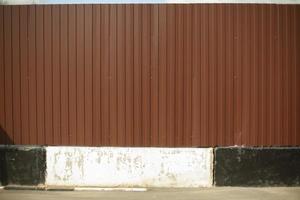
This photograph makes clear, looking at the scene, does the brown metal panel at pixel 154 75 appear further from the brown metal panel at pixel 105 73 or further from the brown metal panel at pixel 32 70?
the brown metal panel at pixel 32 70

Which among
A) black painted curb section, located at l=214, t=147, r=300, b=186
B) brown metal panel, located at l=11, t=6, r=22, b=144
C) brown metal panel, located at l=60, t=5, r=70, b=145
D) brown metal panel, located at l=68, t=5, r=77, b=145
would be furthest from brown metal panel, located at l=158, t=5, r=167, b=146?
brown metal panel, located at l=11, t=6, r=22, b=144

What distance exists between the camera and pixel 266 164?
9852mm

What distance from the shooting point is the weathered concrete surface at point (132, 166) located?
983cm

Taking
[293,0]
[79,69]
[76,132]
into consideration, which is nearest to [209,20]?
[293,0]

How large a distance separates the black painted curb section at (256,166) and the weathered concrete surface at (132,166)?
23 cm

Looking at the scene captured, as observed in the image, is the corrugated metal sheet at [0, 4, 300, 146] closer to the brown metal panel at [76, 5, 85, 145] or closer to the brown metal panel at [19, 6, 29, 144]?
the brown metal panel at [76, 5, 85, 145]

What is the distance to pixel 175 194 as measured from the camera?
9398mm

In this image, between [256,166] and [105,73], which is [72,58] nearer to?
[105,73]

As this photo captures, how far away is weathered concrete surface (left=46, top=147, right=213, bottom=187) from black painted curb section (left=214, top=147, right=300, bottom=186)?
230 millimetres

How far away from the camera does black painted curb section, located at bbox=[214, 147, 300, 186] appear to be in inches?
388

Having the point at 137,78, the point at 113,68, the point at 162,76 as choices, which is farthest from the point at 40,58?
the point at 162,76

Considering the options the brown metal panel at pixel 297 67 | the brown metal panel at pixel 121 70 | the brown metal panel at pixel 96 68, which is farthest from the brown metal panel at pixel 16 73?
the brown metal panel at pixel 297 67

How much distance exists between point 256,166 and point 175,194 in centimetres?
160

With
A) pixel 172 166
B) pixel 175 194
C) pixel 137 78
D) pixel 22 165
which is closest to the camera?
pixel 175 194
